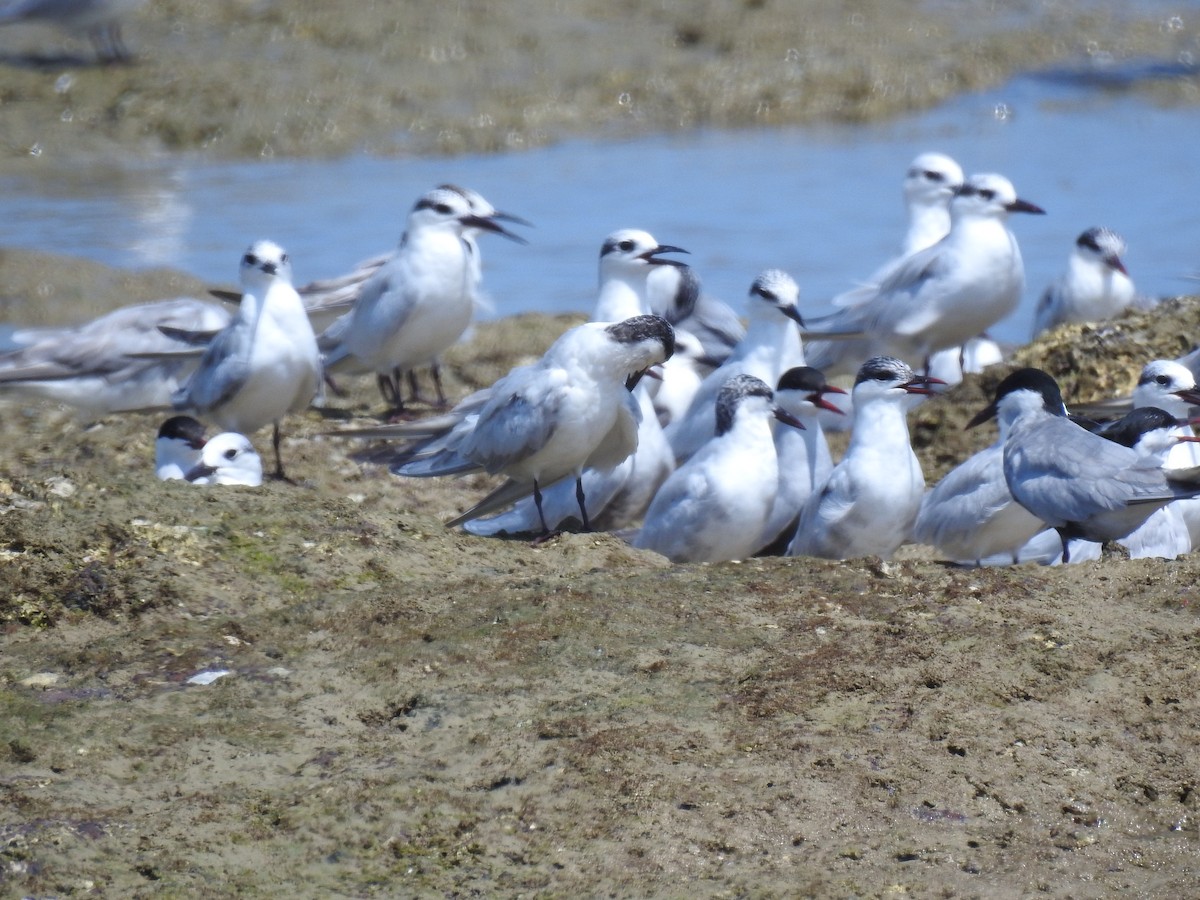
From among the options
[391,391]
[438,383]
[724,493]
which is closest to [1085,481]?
[724,493]

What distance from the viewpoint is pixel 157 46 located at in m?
17.7

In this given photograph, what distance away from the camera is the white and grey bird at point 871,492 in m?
6.15

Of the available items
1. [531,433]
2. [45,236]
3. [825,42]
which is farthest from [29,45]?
[531,433]

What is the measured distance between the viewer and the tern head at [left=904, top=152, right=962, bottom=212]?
408 inches

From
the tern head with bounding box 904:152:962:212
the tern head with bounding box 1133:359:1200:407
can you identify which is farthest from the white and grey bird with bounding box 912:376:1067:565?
the tern head with bounding box 904:152:962:212

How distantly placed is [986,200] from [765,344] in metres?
1.97

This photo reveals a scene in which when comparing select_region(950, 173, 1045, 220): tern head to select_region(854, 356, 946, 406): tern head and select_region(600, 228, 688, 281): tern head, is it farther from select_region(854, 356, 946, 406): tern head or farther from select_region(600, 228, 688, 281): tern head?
select_region(854, 356, 946, 406): tern head

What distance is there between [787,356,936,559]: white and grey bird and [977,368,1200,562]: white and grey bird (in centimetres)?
51

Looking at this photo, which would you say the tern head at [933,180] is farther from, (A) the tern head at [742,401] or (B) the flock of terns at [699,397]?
(A) the tern head at [742,401]

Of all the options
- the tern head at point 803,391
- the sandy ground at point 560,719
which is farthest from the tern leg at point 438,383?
the sandy ground at point 560,719

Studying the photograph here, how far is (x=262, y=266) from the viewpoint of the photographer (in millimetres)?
7773

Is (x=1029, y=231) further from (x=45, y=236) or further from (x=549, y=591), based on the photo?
(x=549, y=591)

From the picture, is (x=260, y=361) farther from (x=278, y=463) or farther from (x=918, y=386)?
(x=918, y=386)

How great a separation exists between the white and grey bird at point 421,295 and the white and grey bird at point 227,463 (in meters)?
1.34
